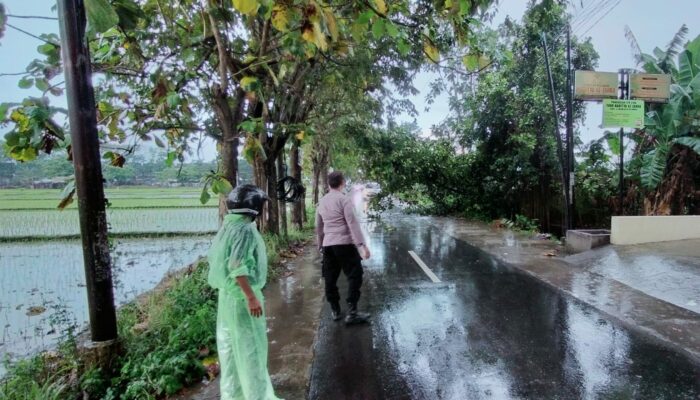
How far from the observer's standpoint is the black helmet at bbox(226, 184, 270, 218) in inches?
119

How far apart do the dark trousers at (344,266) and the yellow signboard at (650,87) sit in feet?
25.5

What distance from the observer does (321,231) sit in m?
5.28

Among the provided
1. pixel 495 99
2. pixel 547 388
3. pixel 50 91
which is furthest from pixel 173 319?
pixel 495 99

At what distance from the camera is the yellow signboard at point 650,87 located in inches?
357

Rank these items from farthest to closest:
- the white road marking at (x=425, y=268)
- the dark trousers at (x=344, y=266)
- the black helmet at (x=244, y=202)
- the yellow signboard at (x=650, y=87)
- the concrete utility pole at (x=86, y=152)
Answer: the yellow signboard at (x=650, y=87), the white road marking at (x=425, y=268), the dark trousers at (x=344, y=266), the concrete utility pole at (x=86, y=152), the black helmet at (x=244, y=202)

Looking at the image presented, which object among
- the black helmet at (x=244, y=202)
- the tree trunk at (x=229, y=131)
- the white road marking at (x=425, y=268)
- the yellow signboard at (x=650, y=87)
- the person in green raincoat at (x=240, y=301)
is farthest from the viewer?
the yellow signboard at (x=650, y=87)

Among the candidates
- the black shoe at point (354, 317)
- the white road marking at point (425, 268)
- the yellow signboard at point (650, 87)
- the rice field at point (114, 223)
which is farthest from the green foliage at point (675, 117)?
the rice field at point (114, 223)

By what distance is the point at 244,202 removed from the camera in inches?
119

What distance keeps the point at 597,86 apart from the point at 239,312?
9.08m

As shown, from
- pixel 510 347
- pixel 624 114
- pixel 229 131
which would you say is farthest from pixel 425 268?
pixel 624 114

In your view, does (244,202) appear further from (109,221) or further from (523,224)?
(109,221)

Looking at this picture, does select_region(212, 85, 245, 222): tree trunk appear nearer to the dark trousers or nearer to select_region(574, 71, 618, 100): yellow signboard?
the dark trousers

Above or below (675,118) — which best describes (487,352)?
below

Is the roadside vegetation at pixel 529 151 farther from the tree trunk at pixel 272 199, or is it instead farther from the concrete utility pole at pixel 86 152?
the concrete utility pole at pixel 86 152
